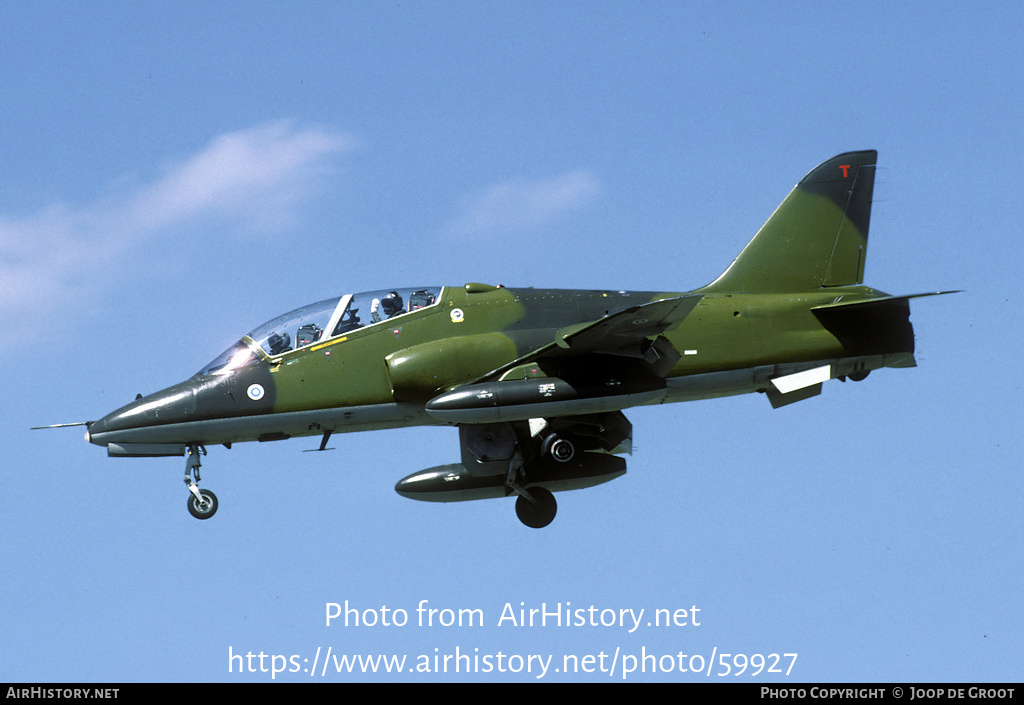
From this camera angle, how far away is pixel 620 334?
1970cm

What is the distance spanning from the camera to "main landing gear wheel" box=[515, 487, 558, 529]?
2236 cm

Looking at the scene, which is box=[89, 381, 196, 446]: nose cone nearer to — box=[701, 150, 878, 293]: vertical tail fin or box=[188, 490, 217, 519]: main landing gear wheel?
Result: box=[188, 490, 217, 519]: main landing gear wheel

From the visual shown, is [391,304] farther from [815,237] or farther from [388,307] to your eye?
[815,237]

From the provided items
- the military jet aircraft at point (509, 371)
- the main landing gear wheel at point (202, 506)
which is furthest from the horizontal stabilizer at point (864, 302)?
the main landing gear wheel at point (202, 506)

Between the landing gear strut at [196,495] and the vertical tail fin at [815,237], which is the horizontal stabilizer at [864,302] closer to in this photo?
the vertical tail fin at [815,237]

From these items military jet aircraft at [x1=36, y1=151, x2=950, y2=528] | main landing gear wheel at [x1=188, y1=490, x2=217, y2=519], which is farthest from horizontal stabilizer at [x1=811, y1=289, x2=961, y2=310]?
main landing gear wheel at [x1=188, y1=490, x2=217, y2=519]

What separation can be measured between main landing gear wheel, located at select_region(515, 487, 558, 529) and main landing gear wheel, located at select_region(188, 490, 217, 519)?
514cm

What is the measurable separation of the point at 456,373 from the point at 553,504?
11.2ft

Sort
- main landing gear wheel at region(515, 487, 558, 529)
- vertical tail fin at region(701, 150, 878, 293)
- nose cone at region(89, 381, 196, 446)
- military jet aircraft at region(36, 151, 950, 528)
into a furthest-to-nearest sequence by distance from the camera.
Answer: vertical tail fin at region(701, 150, 878, 293) → main landing gear wheel at region(515, 487, 558, 529) → nose cone at region(89, 381, 196, 446) → military jet aircraft at region(36, 151, 950, 528)

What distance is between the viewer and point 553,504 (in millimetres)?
22438

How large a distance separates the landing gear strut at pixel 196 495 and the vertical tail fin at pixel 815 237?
354 inches

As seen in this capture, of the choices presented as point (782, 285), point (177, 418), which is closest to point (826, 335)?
point (782, 285)
